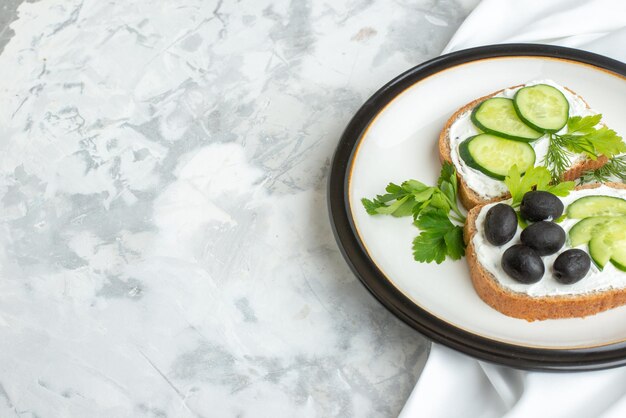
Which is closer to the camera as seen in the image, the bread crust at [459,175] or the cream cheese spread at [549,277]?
the cream cheese spread at [549,277]

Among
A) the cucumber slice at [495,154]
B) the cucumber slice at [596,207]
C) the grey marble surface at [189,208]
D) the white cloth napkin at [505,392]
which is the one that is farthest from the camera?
the cucumber slice at [495,154]

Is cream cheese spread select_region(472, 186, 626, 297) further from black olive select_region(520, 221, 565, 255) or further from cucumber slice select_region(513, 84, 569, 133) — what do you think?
cucumber slice select_region(513, 84, 569, 133)

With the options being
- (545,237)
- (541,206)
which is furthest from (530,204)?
(545,237)

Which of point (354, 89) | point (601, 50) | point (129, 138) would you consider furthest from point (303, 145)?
point (601, 50)

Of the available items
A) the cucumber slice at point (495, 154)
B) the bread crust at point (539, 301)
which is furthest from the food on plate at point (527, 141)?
the bread crust at point (539, 301)

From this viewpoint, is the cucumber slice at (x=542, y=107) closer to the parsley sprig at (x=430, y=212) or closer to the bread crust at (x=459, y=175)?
the bread crust at (x=459, y=175)

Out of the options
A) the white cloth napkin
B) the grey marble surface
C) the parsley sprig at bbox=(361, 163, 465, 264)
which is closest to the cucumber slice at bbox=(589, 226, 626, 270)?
the white cloth napkin

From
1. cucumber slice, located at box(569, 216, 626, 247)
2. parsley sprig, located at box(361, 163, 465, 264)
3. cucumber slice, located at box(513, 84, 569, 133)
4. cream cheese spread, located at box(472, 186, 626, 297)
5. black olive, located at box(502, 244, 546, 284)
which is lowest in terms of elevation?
parsley sprig, located at box(361, 163, 465, 264)
